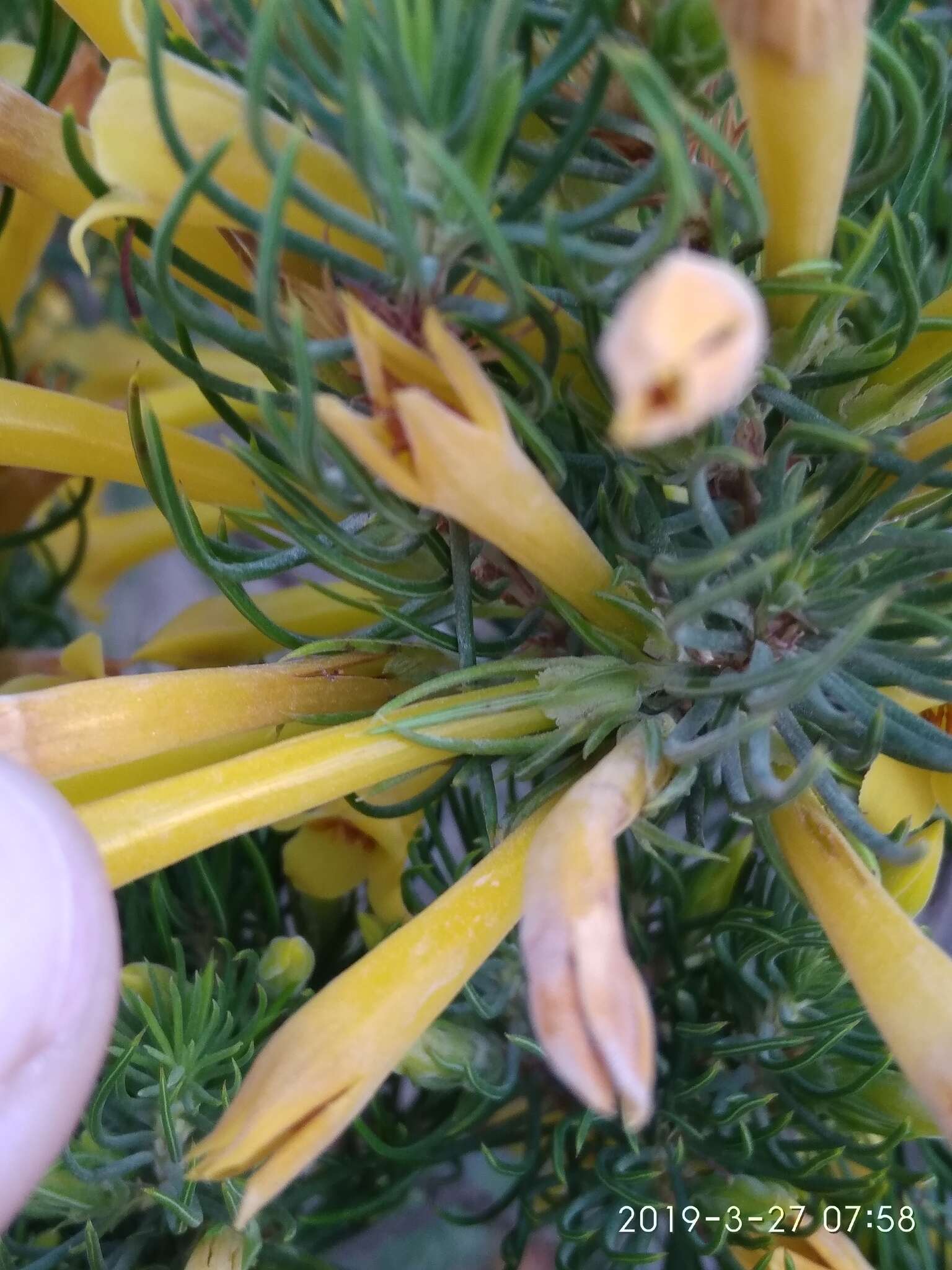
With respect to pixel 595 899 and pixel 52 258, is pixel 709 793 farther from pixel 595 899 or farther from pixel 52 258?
pixel 52 258

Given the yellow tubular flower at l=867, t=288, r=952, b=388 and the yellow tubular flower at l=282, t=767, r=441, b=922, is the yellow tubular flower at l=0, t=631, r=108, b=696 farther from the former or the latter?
the yellow tubular flower at l=867, t=288, r=952, b=388

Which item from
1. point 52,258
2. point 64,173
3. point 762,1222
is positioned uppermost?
point 64,173

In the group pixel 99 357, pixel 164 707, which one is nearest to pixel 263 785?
pixel 164 707

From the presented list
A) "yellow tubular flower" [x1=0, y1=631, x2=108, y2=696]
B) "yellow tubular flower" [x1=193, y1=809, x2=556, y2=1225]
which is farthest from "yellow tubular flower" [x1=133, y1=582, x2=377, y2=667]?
"yellow tubular flower" [x1=193, y1=809, x2=556, y2=1225]

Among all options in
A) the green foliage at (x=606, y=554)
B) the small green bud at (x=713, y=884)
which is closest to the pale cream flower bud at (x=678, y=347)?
the green foliage at (x=606, y=554)

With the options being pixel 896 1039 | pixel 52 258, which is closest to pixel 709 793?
pixel 896 1039

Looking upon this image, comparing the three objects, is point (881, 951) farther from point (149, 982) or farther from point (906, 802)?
point (149, 982)
